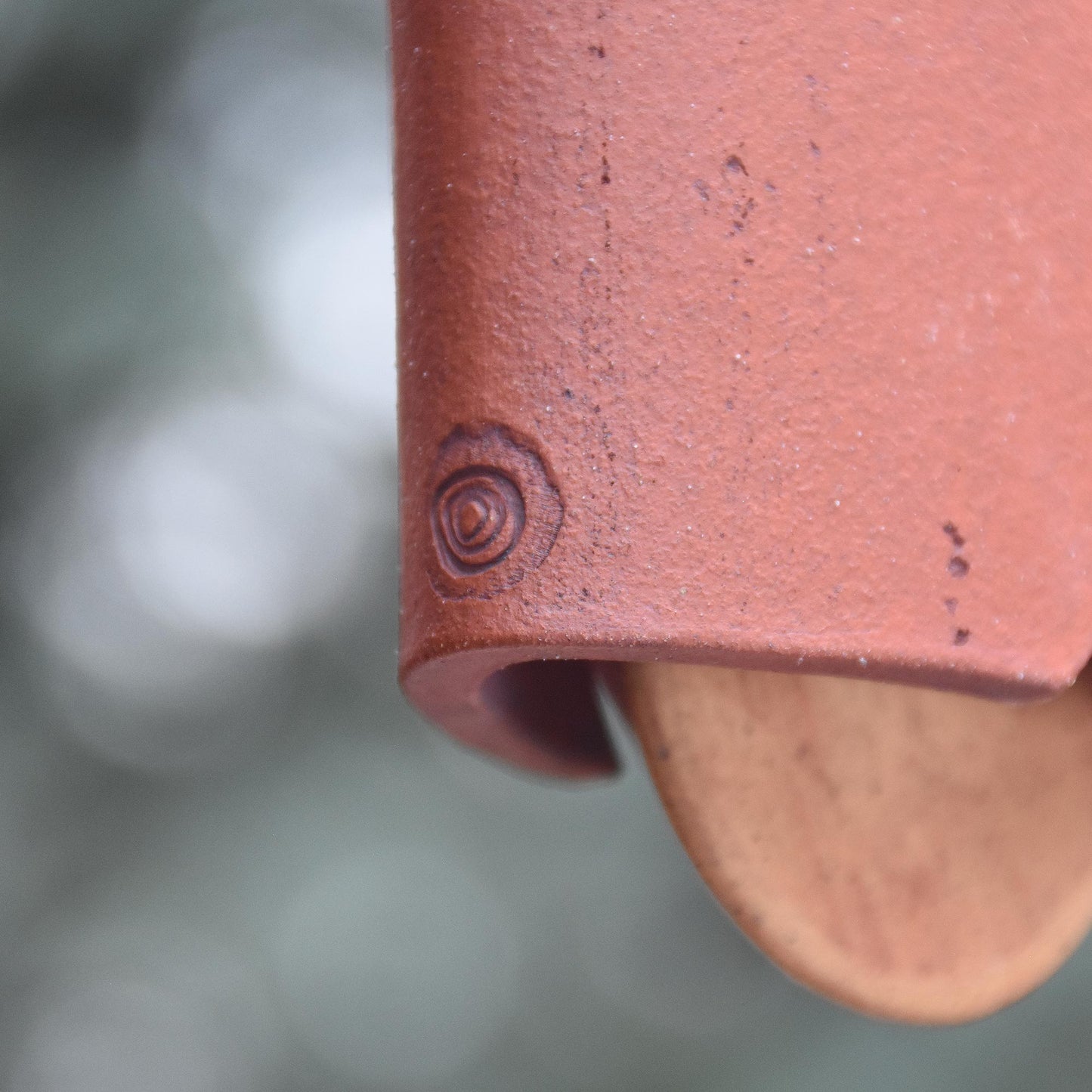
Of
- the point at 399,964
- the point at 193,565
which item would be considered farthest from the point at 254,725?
the point at 399,964

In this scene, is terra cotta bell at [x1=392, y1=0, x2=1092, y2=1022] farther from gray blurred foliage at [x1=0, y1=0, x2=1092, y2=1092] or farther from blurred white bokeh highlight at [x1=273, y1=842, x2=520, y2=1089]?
blurred white bokeh highlight at [x1=273, y1=842, x2=520, y2=1089]

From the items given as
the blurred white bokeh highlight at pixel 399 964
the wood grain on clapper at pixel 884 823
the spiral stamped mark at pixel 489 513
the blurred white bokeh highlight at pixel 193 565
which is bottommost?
the blurred white bokeh highlight at pixel 399 964

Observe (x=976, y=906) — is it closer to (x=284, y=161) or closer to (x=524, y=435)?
(x=524, y=435)

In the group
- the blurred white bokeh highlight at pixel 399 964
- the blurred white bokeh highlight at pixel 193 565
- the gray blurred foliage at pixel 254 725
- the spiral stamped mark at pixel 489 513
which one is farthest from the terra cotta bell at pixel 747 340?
the blurred white bokeh highlight at pixel 399 964

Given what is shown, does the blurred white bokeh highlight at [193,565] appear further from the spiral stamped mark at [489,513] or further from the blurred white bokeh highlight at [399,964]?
the spiral stamped mark at [489,513]

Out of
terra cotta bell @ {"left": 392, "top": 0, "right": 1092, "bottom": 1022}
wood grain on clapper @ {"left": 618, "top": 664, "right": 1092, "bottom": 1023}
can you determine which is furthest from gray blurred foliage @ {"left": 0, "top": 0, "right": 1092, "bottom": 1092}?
terra cotta bell @ {"left": 392, "top": 0, "right": 1092, "bottom": 1022}
